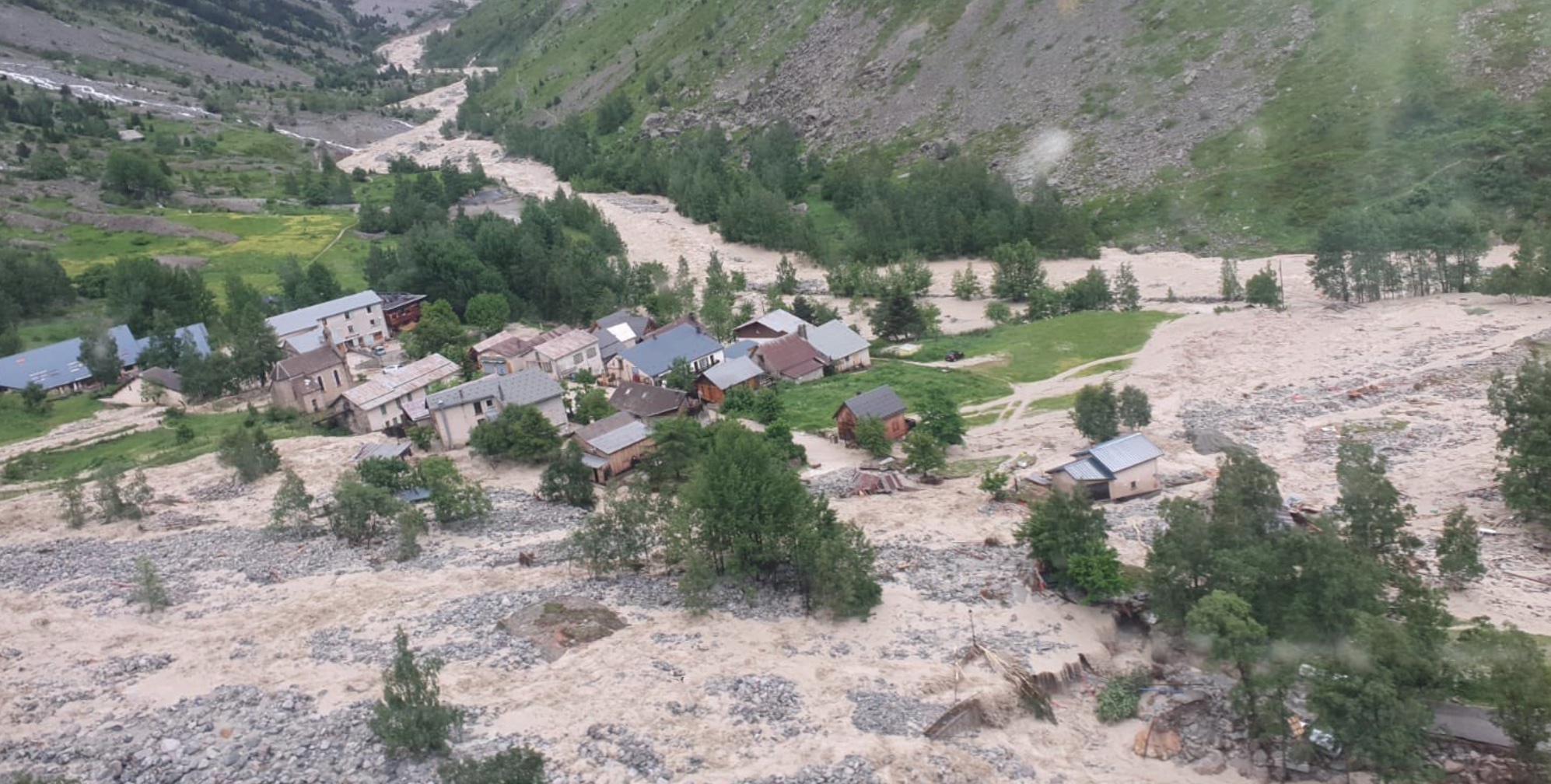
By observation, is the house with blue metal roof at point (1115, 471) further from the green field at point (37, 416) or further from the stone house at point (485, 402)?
the green field at point (37, 416)

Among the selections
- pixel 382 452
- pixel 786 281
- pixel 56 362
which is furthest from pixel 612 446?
pixel 786 281

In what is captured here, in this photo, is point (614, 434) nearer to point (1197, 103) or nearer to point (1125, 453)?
point (1125, 453)

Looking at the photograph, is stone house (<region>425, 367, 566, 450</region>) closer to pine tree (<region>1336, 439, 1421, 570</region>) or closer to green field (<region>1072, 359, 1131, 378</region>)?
green field (<region>1072, 359, 1131, 378</region>)

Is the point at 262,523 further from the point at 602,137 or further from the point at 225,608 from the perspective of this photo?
the point at 602,137

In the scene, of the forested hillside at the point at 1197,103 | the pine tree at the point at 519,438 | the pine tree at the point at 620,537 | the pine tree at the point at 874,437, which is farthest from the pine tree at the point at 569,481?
the forested hillside at the point at 1197,103

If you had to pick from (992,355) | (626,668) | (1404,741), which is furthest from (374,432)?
(1404,741)
